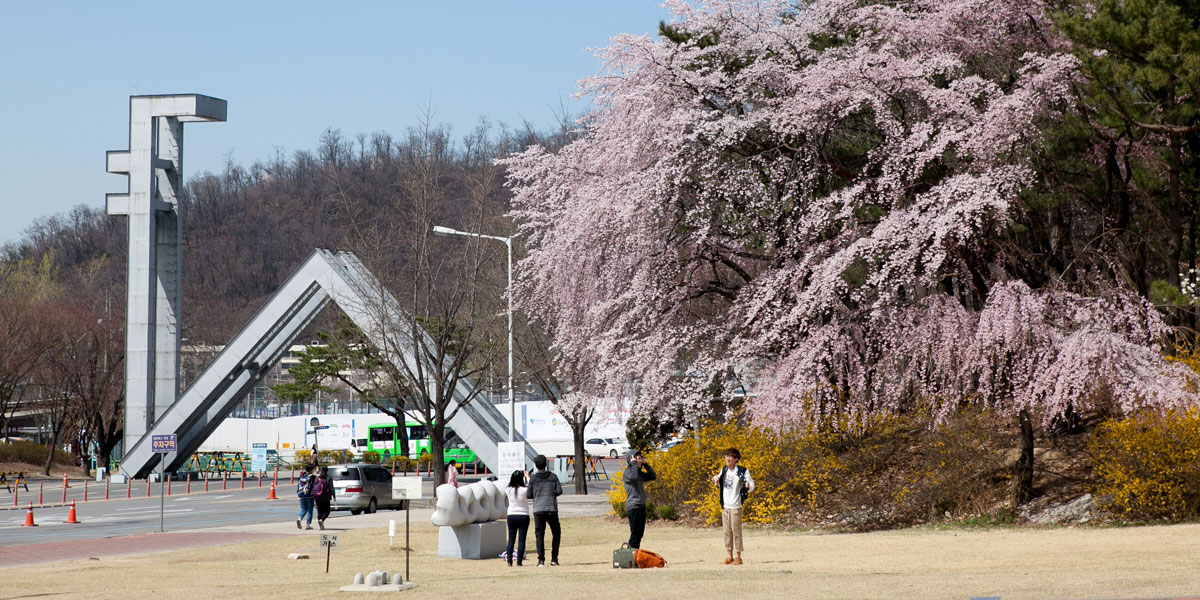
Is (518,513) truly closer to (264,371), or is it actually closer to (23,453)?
(264,371)

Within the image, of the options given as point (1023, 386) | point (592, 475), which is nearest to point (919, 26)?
point (1023, 386)

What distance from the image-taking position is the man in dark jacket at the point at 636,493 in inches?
675

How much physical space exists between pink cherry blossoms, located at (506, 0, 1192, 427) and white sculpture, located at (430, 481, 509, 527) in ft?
15.8

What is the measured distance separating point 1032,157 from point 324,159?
141m

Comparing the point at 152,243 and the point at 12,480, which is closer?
the point at 152,243

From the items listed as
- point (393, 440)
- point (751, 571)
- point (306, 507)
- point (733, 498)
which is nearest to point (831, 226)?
point (733, 498)

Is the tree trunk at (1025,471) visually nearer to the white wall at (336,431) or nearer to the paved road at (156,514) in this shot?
the paved road at (156,514)

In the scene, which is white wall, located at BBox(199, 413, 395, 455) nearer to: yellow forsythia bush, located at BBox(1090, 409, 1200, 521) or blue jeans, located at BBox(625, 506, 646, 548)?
blue jeans, located at BBox(625, 506, 646, 548)

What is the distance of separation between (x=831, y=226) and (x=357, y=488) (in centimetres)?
1744

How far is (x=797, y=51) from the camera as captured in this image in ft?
77.4

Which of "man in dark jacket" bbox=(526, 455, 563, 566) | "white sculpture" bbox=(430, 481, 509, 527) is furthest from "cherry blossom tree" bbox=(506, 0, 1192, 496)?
"man in dark jacket" bbox=(526, 455, 563, 566)

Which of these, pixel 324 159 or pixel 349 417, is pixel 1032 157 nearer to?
pixel 349 417

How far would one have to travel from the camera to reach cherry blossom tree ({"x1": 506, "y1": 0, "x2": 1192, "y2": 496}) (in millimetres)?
20016

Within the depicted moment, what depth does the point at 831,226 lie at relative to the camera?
22406mm
